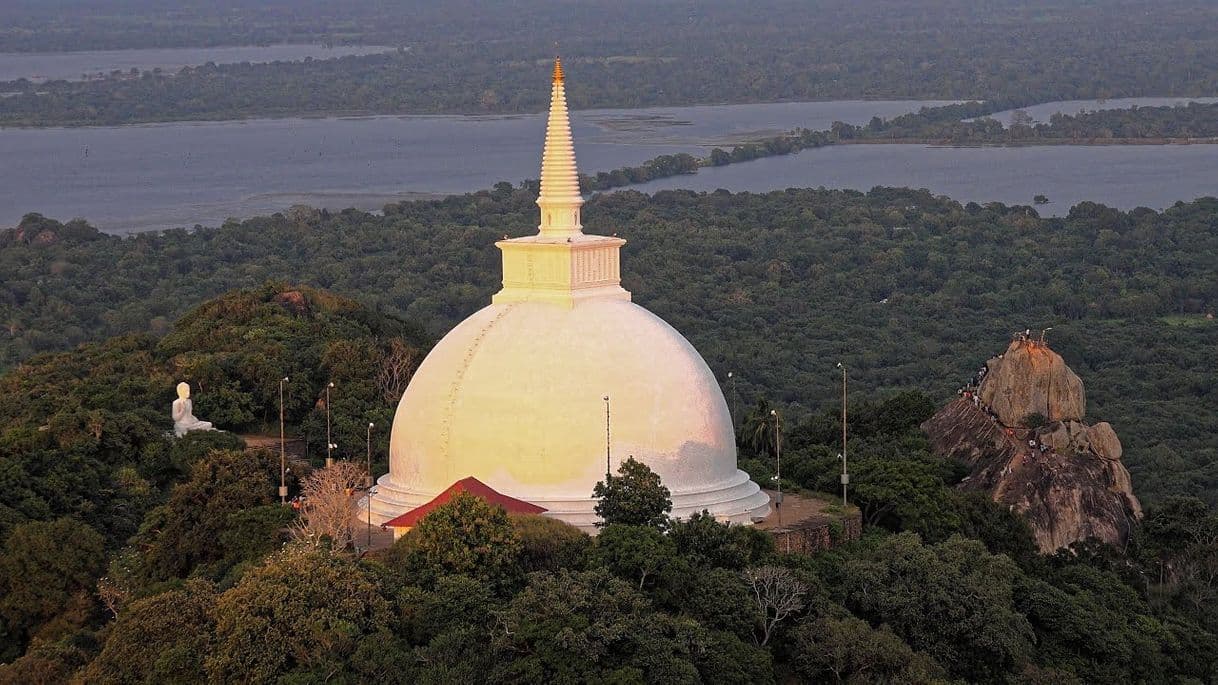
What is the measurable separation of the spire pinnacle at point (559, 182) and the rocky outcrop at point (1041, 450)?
1606 centimetres

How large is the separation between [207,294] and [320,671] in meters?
100

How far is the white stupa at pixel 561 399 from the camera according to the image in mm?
48500

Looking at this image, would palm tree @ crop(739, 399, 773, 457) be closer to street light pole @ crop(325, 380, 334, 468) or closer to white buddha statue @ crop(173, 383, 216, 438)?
street light pole @ crop(325, 380, 334, 468)

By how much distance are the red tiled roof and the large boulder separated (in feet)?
77.6

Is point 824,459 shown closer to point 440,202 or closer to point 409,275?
point 409,275

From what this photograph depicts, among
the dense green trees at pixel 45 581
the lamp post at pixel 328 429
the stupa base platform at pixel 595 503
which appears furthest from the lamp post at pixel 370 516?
the dense green trees at pixel 45 581

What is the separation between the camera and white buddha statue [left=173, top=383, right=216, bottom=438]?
209ft

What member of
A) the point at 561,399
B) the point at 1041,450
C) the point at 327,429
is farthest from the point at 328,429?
the point at 1041,450

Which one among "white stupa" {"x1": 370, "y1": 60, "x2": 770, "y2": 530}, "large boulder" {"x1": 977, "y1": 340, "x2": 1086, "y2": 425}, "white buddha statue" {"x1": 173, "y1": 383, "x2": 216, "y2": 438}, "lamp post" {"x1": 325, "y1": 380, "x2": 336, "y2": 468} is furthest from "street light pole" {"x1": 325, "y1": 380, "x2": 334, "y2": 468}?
"large boulder" {"x1": 977, "y1": 340, "x2": 1086, "y2": 425}

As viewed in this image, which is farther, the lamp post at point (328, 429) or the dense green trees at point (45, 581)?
the lamp post at point (328, 429)

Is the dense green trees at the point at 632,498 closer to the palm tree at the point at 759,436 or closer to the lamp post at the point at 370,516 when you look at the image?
the lamp post at the point at 370,516

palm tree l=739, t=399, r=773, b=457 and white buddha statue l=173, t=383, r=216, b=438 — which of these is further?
white buddha statue l=173, t=383, r=216, b=438

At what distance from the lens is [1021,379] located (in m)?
68.2

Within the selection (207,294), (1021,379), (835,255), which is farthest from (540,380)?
(835,255)
